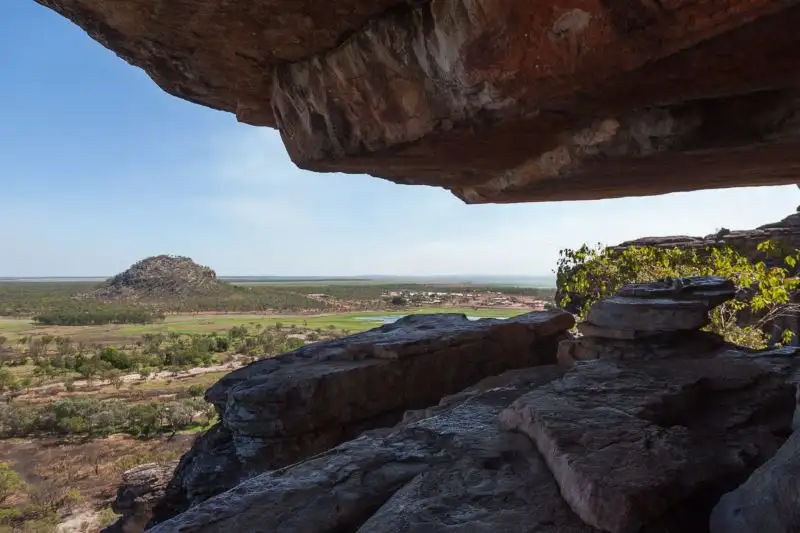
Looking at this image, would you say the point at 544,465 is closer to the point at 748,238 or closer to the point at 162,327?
the point at 748,238

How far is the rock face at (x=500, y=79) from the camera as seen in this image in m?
4.27

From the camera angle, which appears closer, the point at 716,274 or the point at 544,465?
the point at 544,465

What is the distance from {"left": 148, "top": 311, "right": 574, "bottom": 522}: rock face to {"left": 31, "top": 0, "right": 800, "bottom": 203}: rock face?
172 inches

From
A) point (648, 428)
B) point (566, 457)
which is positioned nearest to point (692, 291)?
point (648, 428)

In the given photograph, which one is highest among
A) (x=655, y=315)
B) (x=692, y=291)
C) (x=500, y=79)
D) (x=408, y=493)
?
(x=500, y=79)

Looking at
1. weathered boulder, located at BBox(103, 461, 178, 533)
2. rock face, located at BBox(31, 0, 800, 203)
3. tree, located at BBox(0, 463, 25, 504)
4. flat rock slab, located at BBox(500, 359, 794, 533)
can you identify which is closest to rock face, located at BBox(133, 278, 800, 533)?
flat rock slab, located at BBox(500, 359, 794, 533)

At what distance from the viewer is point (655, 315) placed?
25.5 feet

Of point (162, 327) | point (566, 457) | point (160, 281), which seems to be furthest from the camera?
point (160, 281)

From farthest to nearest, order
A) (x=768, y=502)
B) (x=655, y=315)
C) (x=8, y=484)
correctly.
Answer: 1. (x=8, y=484)
2. (x=655, y=315)
3. (x=768, y=502)

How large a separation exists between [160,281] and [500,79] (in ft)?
513

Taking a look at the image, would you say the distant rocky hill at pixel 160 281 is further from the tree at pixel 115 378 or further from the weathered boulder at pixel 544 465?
the weathered boulder at pixel 544 465

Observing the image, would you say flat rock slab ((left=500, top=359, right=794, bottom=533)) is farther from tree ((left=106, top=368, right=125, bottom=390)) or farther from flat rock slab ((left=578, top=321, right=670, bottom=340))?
tree ((left=106, top=368, right=125, bottom=390))

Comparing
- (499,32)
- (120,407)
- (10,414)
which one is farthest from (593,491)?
(10,414)

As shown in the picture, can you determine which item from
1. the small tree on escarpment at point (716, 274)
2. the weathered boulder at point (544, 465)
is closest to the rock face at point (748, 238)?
the small tree on escarpment at point (716, 274)
